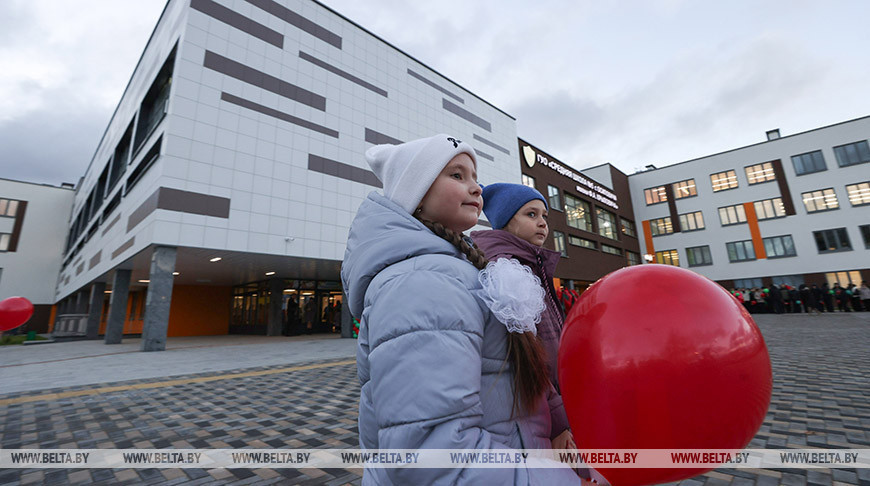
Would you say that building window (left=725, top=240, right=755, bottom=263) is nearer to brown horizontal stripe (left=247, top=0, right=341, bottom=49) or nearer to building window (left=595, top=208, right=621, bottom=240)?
building window (left=595, top=208, right=621, bottom=240)

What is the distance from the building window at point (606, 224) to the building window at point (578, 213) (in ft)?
4.70

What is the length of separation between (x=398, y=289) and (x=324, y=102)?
19.5m

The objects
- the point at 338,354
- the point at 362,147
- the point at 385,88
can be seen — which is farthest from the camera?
the point at 385,88

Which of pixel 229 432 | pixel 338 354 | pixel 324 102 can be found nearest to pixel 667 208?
pixel 324 102

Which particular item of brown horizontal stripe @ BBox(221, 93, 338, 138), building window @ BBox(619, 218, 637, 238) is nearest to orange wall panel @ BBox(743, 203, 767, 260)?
building window @ BBox(619, 218, 637, 238)

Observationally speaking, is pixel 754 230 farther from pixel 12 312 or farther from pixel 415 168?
pixel 12 312

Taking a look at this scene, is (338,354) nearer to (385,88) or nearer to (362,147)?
(362,147)

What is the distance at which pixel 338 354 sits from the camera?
10672 millimetres

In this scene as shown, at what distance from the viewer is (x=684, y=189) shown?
1391 inches

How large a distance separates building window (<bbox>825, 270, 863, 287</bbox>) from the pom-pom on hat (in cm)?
3988

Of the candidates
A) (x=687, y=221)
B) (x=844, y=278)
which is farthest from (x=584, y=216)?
(x=844, y=278)

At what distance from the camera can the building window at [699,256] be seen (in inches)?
1299

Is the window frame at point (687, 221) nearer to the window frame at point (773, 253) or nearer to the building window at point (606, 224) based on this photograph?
the window frame at point (773, 253)

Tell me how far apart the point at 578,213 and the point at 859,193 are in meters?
20.7
